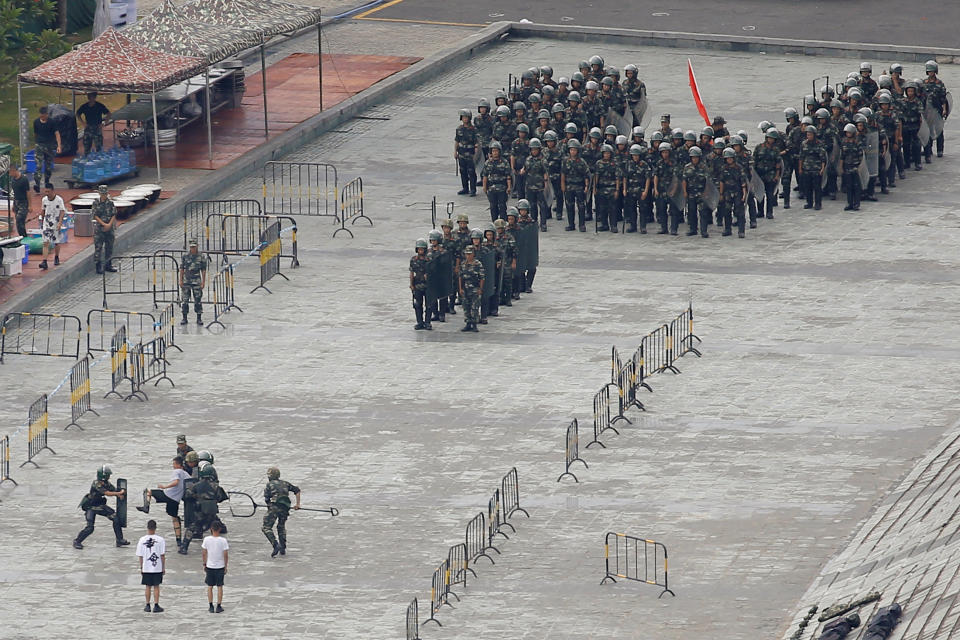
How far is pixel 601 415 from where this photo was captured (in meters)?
32.9

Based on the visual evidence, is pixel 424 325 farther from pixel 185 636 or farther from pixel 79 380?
pixel 185 636

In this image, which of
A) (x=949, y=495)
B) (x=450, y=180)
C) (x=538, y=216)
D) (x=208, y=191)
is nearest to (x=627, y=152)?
(x=538, y=216)

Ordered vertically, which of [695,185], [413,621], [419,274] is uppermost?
[695,185]

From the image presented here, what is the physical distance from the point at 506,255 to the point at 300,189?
9.36 metres

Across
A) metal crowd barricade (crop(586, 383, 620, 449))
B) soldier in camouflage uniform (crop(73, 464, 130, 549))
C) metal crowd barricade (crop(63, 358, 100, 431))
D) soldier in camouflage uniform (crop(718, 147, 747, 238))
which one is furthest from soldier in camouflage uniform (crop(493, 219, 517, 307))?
soldier in camouflage uniform (crop(73, 464, 130, 549))

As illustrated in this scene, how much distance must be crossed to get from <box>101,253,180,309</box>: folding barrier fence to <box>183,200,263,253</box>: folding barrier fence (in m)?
0.83

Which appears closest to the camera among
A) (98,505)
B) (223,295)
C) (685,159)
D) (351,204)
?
(98,505)

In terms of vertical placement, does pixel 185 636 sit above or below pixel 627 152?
below

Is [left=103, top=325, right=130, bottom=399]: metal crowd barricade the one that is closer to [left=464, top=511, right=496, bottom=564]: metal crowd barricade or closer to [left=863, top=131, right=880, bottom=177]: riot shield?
[left=464, top=511, right=496, bottom=564]: metal crowd barricade

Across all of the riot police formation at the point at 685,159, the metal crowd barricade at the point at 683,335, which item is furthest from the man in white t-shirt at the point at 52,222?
the metal crowd barricade at the point at 683,335

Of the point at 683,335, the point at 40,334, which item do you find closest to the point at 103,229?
the point at 40,334

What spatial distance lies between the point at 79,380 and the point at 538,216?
1192cm

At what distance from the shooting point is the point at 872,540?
28.1 m

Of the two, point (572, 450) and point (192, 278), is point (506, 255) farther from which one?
point (572, 450)
